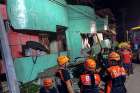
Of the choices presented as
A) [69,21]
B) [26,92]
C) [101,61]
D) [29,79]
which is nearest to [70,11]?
[69,21]

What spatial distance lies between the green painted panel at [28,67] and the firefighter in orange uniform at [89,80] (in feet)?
18.4

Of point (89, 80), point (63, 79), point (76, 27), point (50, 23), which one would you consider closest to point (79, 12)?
point (76, 27)

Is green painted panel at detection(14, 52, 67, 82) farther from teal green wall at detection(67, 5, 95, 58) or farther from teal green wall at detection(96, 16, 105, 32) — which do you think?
teal green wall at detection(96, 16, 105, 32)

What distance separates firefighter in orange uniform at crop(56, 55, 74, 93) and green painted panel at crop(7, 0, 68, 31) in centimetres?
502

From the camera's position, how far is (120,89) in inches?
263

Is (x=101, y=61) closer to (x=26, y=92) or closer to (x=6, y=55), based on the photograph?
(x=26, y=92)

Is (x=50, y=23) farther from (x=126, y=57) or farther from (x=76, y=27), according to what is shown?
(x=76, y=27)

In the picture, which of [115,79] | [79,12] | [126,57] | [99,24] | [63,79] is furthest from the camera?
[99,24]

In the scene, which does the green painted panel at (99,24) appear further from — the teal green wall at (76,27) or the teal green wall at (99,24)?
the teal green wall at (76,27)

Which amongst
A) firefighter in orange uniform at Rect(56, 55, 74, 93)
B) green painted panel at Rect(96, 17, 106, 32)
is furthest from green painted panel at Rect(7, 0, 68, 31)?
green painted panel at Rect(96, 17, 106, 32)

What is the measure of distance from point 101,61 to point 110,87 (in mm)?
9673

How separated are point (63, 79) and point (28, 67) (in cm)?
569

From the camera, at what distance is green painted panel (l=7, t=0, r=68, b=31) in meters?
11.9

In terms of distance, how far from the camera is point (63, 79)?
698cm
